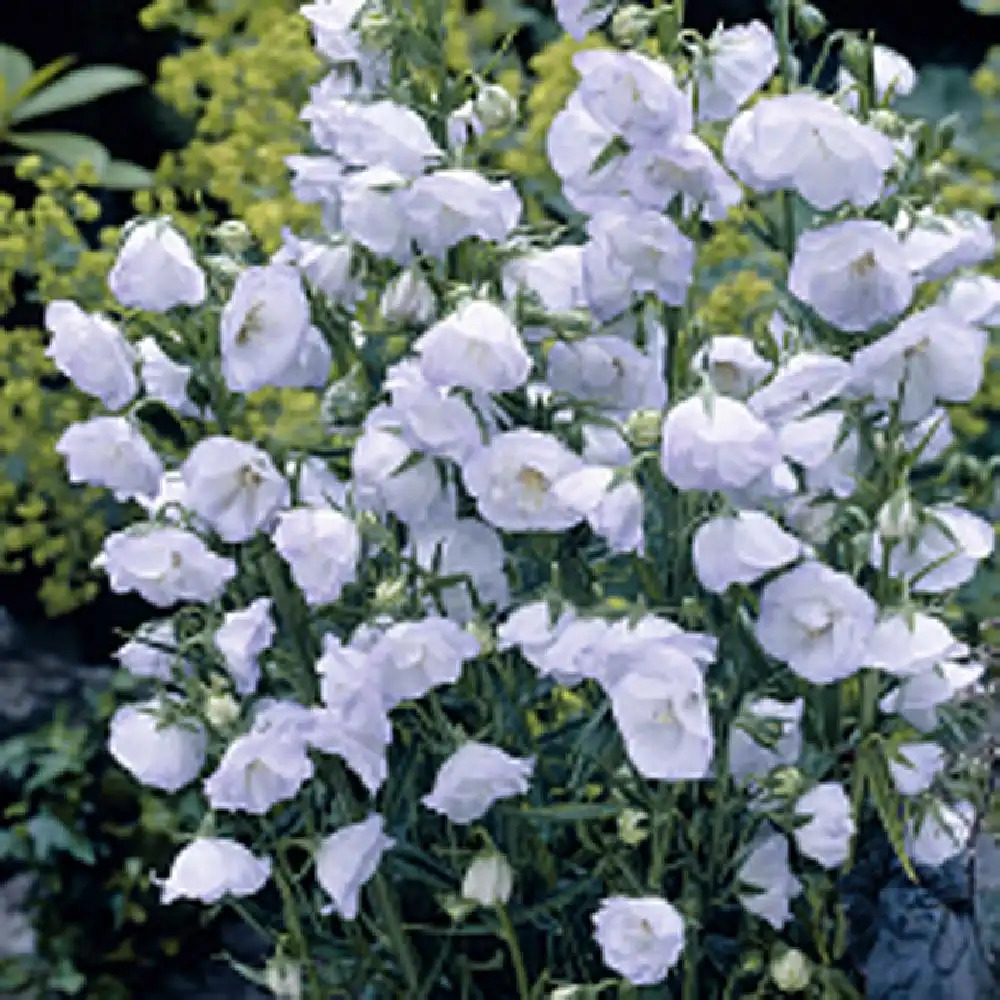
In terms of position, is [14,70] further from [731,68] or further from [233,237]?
[731,68]

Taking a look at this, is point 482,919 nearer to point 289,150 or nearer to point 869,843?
point 869,843

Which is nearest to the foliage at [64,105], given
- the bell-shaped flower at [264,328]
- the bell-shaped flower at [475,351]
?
the bell-shaped flower at [264,328]

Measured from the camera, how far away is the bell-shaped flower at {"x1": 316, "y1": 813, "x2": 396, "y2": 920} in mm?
1114

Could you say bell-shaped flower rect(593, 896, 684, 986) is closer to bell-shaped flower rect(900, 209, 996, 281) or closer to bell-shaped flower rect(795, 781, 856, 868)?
bell-shaped flower rect(795, 781, 856, 868)

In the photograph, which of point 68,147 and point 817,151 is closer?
point 817,151

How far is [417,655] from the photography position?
1.00 m

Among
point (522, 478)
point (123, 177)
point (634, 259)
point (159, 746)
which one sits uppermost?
point (634, 259)

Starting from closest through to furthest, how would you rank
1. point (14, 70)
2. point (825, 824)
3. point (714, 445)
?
point (714, 445) → point (825, 824) → point (14, 70)

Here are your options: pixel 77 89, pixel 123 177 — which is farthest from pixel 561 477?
pixel 77 89

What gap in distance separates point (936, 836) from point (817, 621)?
25 cm

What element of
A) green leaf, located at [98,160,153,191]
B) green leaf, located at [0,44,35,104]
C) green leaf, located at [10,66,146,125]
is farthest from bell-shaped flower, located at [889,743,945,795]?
green leaf, located at [0,44,35,104]

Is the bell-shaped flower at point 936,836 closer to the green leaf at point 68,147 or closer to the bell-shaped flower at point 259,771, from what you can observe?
the bell-shaped flower at point 259,771

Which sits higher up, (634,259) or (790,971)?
(634,259)

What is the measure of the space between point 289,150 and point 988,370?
0.80 meters
